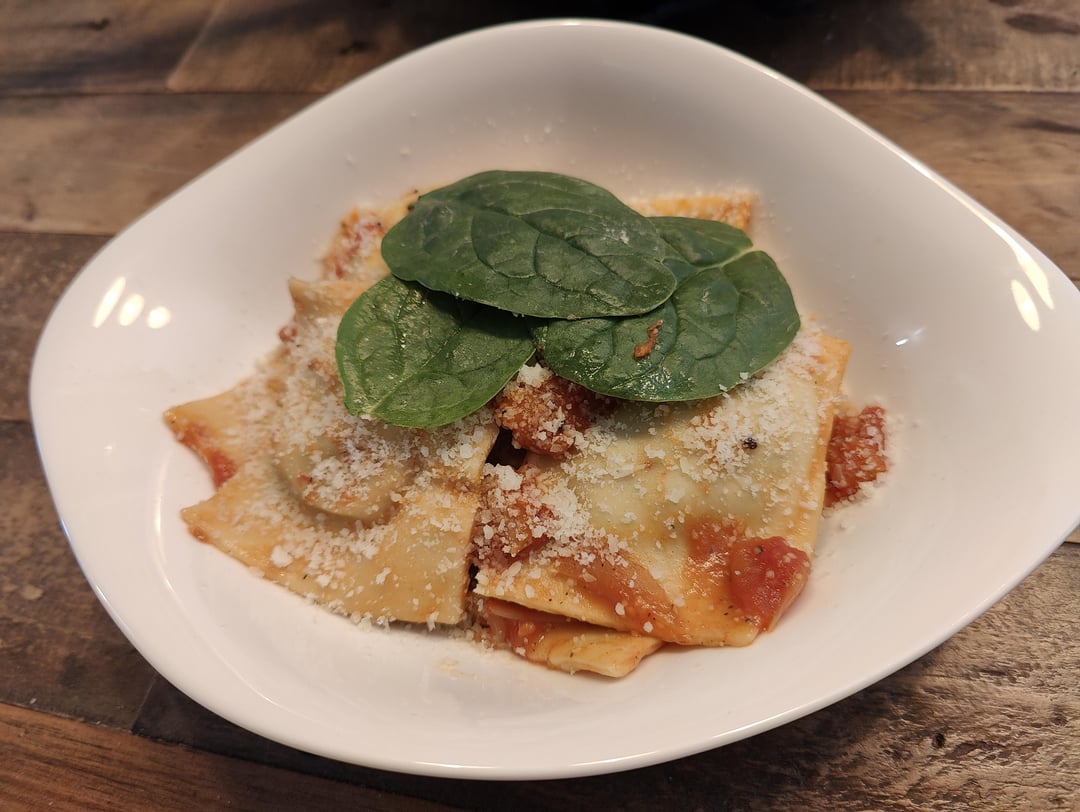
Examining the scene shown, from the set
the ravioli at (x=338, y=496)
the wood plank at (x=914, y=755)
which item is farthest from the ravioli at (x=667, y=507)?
the wood plank at (x=914, y=755)

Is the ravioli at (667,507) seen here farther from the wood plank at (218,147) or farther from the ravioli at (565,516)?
the wood plank at (218,147)

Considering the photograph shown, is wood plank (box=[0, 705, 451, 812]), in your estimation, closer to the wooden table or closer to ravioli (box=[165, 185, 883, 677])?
the wooden table

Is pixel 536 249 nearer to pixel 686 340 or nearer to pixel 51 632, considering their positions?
pixel 686 340

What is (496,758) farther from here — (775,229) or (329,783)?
(775,229)

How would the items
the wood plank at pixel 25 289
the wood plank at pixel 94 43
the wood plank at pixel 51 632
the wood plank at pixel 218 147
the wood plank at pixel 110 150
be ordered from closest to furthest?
the wood plank at pixel 51 632 < the wood plank at pixel 218 147 < the wood plank at pixel 25 289 < the wood plank at pixel 110 150 < the wood plank at pixel 94 43

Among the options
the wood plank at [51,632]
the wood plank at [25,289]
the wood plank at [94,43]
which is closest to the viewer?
the wood plank at [51,632]

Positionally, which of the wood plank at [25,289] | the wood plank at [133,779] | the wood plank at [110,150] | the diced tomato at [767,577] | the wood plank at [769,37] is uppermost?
the wood plank at [769,37]

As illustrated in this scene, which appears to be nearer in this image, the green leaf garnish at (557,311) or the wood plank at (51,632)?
the green leaf garnish at (557,311)
